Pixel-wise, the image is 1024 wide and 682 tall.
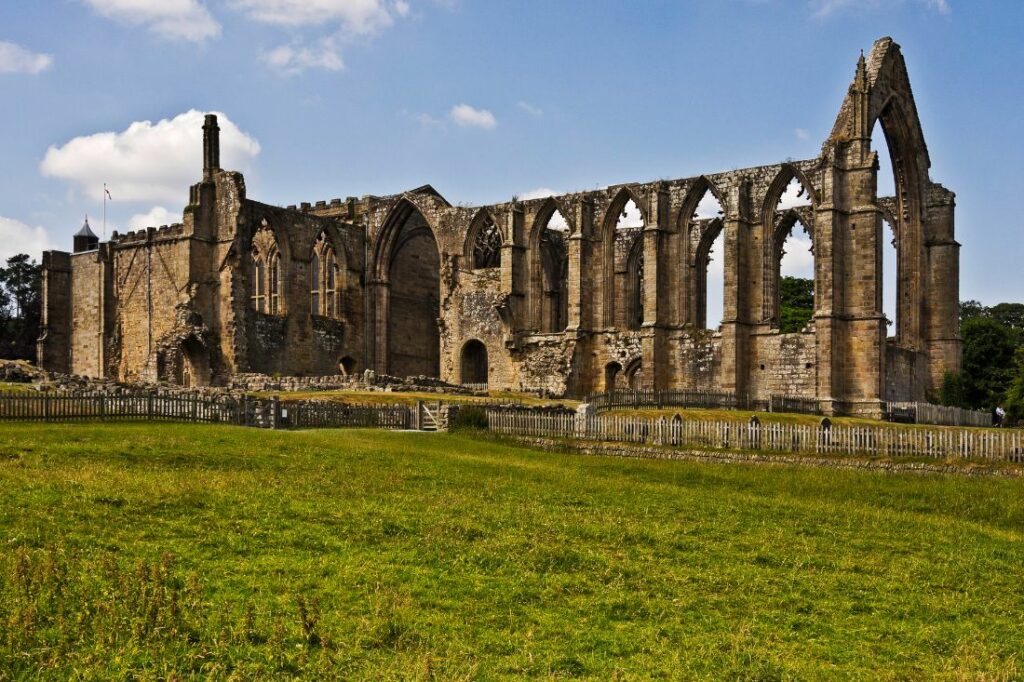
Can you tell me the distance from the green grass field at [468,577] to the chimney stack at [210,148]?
3306 cm

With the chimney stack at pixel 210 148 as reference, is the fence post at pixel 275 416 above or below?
below

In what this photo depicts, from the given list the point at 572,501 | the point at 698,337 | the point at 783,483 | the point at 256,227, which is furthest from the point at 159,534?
the point at 256,227

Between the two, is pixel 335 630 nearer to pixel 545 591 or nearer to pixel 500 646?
pixel 500 646

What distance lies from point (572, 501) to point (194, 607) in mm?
8241

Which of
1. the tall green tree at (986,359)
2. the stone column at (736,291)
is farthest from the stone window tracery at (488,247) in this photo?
the tall green tree at (986,359)

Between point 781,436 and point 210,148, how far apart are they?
33413 millimetres

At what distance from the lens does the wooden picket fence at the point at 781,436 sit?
24.0 m

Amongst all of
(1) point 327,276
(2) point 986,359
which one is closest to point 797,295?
(2) point 986,359

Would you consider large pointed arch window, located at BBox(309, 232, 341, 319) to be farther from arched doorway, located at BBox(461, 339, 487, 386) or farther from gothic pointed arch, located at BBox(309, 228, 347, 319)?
arched doorway, located at BBox(461, 339, 487, 386)

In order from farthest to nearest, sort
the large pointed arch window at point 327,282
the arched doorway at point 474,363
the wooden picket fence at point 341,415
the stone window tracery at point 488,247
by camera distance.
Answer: the large pointed arch window at point 327,282 < the stone window tracery at point 488,247 < the arched doorway at point 474,363 < the wooden picket fence at point 341,415

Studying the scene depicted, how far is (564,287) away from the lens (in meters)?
55.7

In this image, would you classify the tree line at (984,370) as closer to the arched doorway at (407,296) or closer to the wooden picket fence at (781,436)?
the wooden picket fence at (781,436)

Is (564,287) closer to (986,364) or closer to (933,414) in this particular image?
(933,414)

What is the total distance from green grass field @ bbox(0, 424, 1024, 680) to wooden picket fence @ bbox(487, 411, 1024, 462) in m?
5.52
